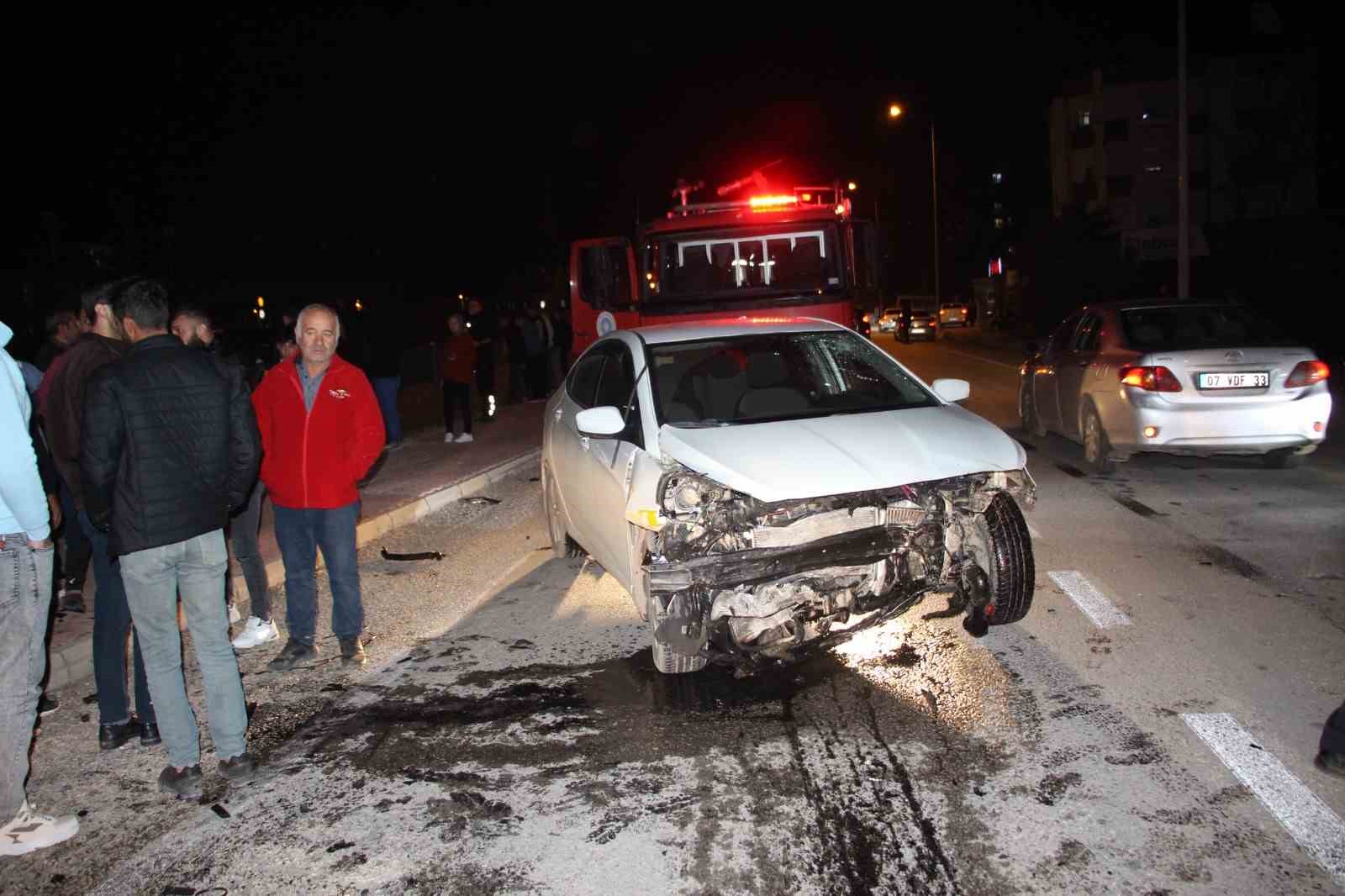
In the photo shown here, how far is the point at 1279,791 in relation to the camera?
12.8ft

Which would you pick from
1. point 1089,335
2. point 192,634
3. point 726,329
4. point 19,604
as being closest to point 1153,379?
point 1089,335

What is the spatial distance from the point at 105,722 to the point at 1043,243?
52580mm

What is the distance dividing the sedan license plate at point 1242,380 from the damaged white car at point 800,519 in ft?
15.0

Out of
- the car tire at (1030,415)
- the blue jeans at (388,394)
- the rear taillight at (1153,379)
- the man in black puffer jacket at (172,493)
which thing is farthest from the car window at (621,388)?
the car tire at (1030,415)

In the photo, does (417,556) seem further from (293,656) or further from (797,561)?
(797,561)

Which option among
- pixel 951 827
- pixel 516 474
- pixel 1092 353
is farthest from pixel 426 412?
pixel 951 827

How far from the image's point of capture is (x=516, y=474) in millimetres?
13234

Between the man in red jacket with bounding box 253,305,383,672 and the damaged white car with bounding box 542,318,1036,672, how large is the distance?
118 cm

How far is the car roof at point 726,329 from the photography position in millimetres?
6652

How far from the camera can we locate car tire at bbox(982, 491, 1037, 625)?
5441 millimetres

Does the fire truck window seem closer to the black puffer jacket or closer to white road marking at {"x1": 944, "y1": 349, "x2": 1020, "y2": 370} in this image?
the black puffer jacket

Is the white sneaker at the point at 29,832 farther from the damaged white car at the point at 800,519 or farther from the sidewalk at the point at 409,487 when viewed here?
the damaged white car at the point at 800,519

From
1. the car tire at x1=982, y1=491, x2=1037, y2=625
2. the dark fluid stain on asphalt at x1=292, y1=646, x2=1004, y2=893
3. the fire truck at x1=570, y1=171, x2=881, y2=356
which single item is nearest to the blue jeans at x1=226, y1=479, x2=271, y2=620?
the dark fluid stain on asphalt at x1=292, y1=646, x2=1004, y2=893

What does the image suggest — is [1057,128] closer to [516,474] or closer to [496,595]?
[516,474]
